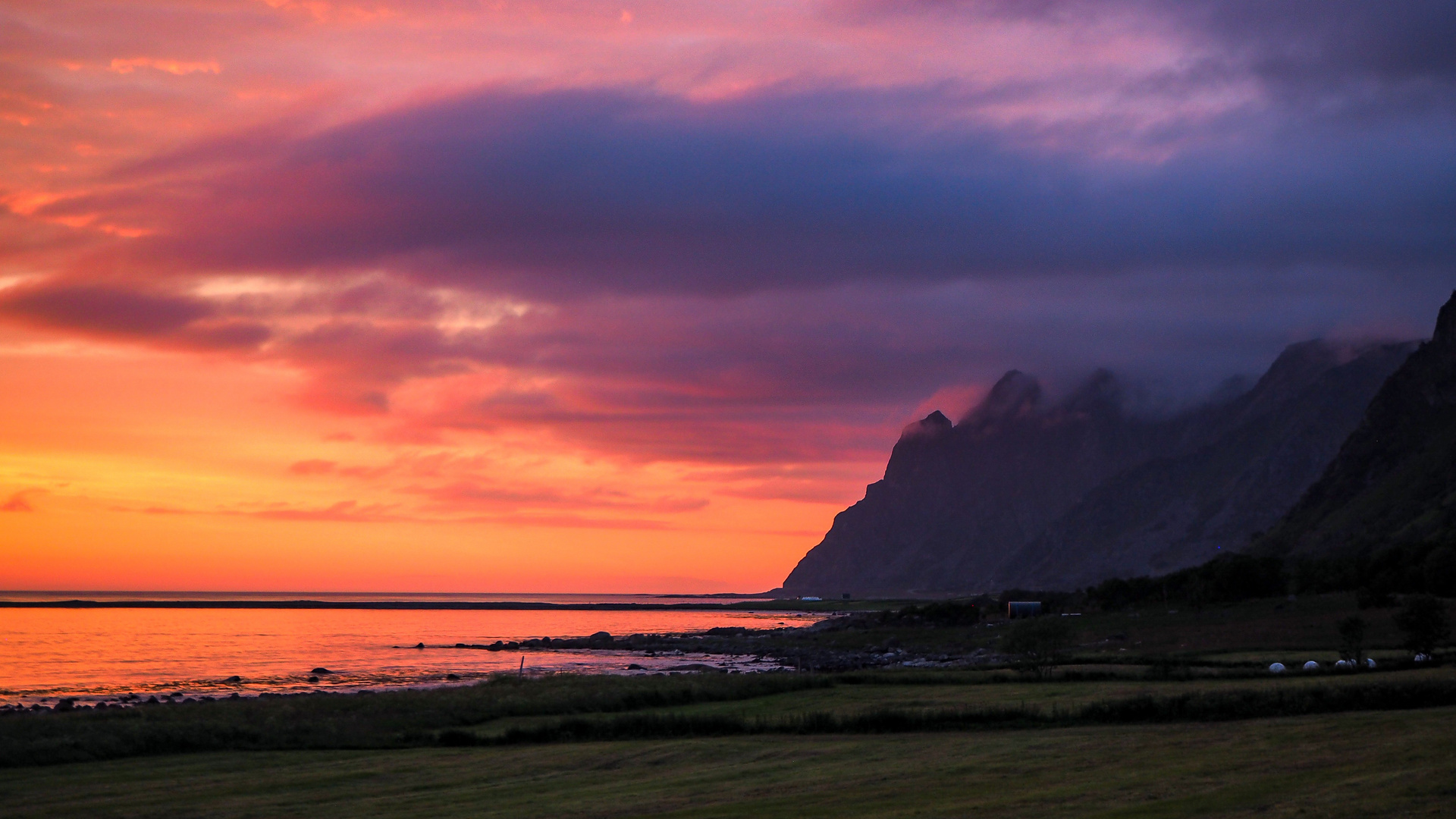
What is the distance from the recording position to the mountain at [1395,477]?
163m

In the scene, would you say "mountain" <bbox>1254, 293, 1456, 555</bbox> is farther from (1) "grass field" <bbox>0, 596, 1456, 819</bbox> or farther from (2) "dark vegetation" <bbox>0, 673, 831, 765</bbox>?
Answer: (2) "dark vegetation" <bbox>0, 673, 831, 765</bbox>

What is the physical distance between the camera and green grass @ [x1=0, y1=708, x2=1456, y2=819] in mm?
24234

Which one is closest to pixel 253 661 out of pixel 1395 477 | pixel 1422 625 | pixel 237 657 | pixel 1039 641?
pixel 237 657

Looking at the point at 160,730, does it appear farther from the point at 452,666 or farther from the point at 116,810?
the point at 452,666

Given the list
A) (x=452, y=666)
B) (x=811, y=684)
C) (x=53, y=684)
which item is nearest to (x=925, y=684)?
(x=811, y=684)

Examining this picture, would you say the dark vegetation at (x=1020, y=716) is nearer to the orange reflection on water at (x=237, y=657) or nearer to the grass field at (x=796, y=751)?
the grass field at (x=796, y=751)

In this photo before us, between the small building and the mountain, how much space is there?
5047 cm

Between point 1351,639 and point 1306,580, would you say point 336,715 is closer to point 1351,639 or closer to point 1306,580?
point 1351,639

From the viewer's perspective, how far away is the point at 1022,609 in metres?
132

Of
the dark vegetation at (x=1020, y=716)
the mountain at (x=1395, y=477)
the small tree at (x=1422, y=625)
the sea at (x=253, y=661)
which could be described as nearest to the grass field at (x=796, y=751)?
the dark vegetation at (x=1020, y=716)

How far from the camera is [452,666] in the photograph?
104250 mm

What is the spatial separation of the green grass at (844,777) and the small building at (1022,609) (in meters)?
90.7

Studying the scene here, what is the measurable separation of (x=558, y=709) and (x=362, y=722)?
35.9ft

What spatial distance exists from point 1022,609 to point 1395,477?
86.3 m
